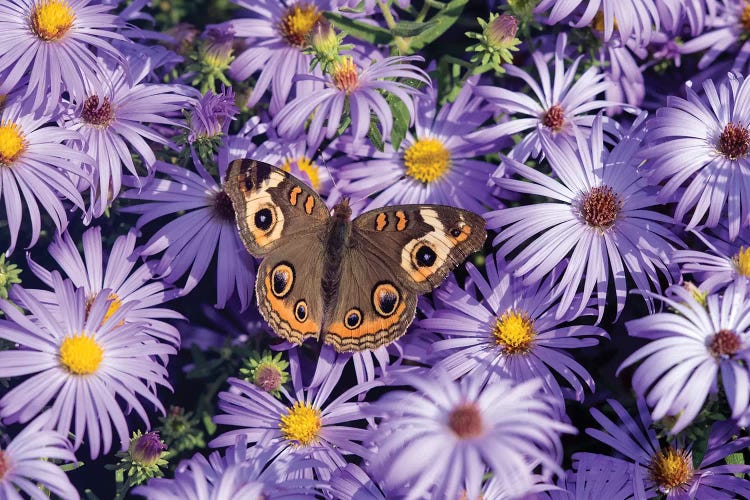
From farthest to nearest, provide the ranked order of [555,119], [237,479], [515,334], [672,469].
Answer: [555,119] < [515,334] < [672,469] < [237,479]

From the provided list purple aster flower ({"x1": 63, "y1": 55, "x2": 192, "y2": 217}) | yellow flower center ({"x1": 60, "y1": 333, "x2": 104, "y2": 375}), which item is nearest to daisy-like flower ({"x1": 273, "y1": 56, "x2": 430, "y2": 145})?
purple aster flower ({"x1": 63, "y1": 55, "x2": 192, "y2": 217})

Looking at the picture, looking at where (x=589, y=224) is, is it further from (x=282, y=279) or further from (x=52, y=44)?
(x=52, y=44)

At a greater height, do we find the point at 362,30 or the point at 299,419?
the point at 362,30

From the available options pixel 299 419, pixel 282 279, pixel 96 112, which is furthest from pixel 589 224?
pixel 96 112

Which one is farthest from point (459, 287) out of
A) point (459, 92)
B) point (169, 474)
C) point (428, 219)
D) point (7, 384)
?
point (7, 384)

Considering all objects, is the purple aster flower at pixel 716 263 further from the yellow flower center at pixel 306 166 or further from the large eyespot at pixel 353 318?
the yellow flower center at pixel 306 166

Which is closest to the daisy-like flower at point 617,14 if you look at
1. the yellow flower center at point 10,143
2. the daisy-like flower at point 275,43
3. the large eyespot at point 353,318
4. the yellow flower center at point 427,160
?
the yellow flower center at point 427,160
